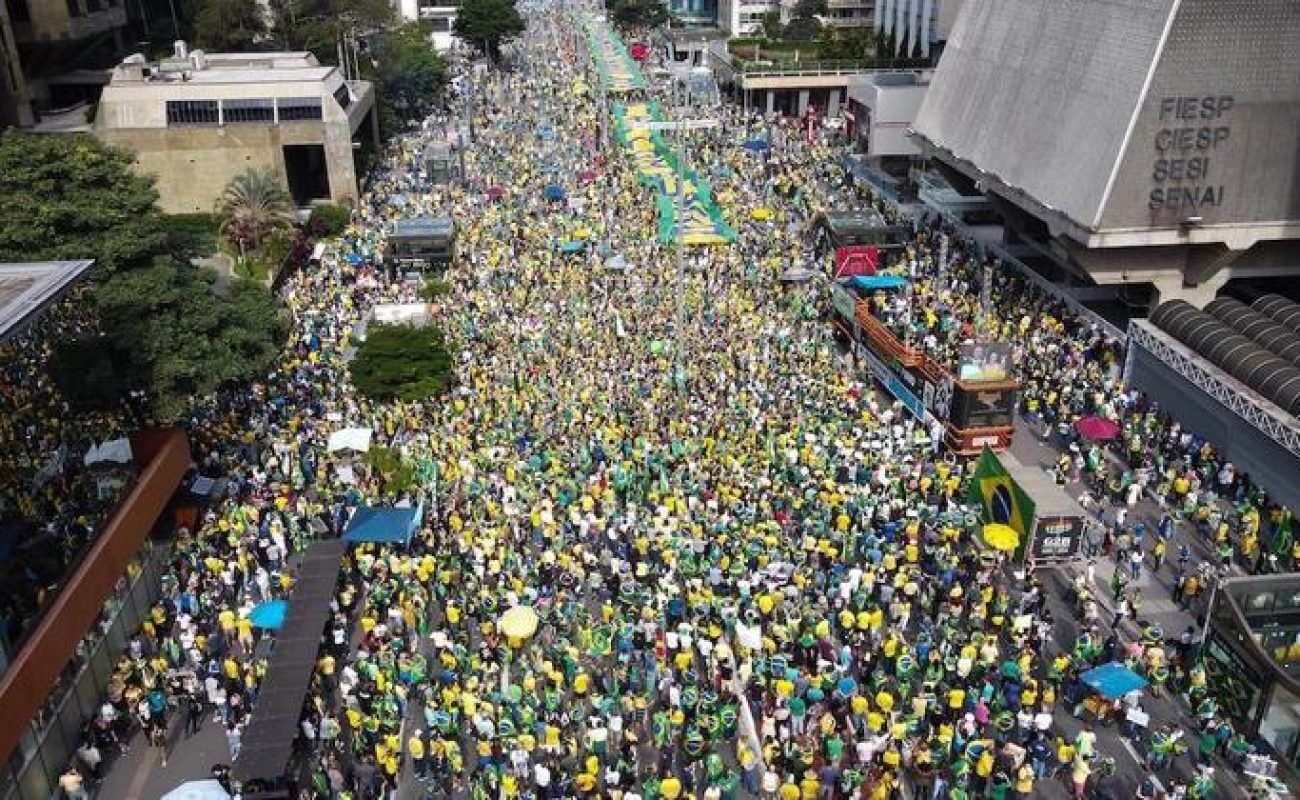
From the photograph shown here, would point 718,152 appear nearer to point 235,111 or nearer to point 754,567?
point 235,111

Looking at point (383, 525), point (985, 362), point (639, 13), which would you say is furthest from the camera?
point (639, 13)

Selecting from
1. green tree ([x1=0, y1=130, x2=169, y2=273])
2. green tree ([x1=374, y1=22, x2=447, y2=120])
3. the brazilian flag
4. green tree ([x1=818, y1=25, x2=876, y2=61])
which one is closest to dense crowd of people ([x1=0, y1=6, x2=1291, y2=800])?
the brazilian flag

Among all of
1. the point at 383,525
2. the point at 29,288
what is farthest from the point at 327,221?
the point at 29,288

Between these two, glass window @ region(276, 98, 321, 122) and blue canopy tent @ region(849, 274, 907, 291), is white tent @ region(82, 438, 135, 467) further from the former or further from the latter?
glass window @ region(276, 98, 321, 122)

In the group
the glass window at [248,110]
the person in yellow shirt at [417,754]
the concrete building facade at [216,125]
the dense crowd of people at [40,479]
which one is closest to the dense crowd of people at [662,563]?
the person in yellow shirt at [417,754]

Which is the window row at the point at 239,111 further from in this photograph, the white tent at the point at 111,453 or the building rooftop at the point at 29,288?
the building rooftop at the point at 29,288

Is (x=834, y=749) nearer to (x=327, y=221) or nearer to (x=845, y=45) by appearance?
(x=327, y=221)
